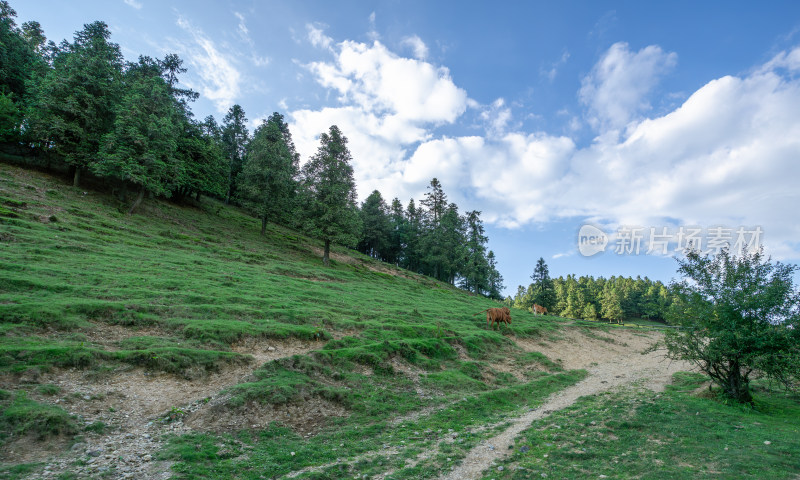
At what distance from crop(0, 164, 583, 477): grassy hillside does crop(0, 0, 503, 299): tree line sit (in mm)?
8682

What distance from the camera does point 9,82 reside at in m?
44.0

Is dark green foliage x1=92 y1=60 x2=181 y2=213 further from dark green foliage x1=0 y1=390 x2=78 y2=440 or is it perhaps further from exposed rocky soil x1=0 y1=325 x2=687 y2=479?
dark green foliage x1=0 y1=390 x2=78 y2=440

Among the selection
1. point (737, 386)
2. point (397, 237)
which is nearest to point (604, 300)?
point (397, 237)

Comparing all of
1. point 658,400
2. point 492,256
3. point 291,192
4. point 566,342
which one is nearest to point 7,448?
point 658,400

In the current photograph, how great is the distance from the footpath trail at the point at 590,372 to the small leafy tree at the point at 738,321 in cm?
421

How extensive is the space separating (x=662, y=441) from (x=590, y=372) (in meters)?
14.2

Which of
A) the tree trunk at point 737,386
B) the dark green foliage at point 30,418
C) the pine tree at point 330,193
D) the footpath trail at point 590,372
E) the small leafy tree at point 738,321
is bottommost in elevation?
the dark green foliage at point 30,418

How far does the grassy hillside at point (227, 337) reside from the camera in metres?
9.23

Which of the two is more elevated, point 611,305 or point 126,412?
point 611,305

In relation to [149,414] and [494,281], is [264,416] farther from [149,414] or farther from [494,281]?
[494,281]

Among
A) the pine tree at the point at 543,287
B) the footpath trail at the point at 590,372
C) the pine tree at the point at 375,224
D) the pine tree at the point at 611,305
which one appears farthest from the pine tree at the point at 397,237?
the pine tree at the point at 611,305

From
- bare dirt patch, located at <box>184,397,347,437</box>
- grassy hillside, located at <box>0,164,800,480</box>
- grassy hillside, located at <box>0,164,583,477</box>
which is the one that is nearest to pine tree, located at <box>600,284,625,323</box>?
grassy hillside, located at <box>0,164,583,477</box>

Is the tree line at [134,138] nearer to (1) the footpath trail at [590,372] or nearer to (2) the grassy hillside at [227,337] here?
(2) the grassy hillside at [227,337]

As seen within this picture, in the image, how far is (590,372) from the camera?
71.6 feet
